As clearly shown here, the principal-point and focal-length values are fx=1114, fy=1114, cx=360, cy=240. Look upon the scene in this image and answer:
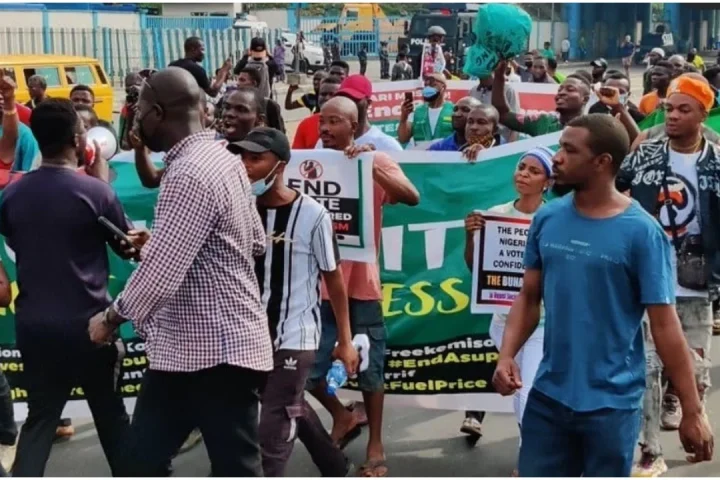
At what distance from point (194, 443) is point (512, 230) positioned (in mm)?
1999

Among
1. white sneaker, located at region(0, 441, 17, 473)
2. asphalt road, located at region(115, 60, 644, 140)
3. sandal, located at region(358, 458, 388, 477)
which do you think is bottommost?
sandal, located at region(358, 458, 388, 477)

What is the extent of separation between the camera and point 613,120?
3.71 metres

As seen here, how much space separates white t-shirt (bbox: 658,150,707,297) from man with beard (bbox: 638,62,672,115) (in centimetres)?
325

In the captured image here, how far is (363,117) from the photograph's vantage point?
6.10 meters

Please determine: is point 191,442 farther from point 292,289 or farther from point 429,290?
point 292,289

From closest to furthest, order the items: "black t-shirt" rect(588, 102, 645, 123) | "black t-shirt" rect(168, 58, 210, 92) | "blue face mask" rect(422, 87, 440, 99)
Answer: "black t-shirt" rect(168, 58, 210, 92) < "black t-shirt" rect(588, 102, 645, 123) < "blue face mask" rect(422, 87, 440, 99)

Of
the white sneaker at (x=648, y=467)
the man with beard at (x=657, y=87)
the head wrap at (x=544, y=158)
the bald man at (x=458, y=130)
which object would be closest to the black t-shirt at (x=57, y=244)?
the head wrap at (x=544, y=158)

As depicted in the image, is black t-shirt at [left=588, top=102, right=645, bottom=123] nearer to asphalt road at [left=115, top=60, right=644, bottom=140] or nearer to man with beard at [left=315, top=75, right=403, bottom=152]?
man with beard at [left=315, top=75, right=403, bottom=152]

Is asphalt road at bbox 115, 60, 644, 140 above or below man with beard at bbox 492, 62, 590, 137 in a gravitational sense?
below

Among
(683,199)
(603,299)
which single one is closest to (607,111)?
(683,199)

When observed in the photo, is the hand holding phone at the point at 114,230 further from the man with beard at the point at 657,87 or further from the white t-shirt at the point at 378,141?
the man with beard at the point at 657,87

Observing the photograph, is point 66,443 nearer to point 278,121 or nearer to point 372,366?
point 372,366

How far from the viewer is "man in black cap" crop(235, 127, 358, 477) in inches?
174

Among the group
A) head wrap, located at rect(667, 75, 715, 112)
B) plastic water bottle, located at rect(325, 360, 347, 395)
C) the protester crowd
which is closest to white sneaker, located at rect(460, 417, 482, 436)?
the protester crowd
